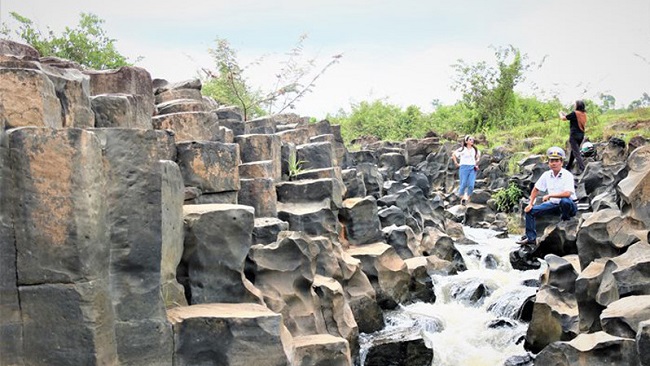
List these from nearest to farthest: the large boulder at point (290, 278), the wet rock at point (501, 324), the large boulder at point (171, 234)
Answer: the large boulder at point (171, 234) → the large boulder at point (290, 278) → the wet rock at point (501, 324)

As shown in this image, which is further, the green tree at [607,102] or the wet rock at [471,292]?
the green tree at [607,102]

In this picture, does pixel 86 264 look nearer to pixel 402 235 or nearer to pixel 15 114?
pixel 15 114

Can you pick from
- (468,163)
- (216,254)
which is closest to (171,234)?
(216,254)

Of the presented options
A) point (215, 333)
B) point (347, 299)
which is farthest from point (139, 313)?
point (347, 299)

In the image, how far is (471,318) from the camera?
8859 mm

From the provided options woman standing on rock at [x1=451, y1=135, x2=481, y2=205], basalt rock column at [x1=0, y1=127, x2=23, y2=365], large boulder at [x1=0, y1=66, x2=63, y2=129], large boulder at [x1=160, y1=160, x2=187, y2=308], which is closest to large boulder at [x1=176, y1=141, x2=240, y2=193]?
large boulder at [x1=160, y1=160, x2=187, y2=308]

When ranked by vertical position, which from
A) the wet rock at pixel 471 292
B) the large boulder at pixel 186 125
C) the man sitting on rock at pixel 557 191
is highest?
the large boulder at pixel 186 125

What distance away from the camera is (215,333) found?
16.8ft

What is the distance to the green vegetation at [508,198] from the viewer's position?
15.3 metres

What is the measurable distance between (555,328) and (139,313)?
4.88m

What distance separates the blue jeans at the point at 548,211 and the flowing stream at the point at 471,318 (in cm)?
73

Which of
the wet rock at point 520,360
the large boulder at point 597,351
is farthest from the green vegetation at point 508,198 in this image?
the large boulder at point 597,351

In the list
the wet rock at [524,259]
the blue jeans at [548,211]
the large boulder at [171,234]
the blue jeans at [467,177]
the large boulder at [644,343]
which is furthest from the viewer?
the blue jeans at [467,177]

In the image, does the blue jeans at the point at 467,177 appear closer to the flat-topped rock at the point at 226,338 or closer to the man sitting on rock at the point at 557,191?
the man sitting on rock at the point at 557,191
